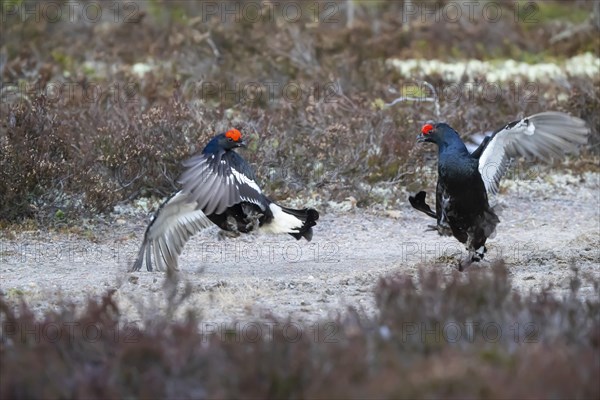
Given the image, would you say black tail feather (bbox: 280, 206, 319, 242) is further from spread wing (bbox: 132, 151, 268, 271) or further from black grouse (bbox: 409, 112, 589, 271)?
black grouse (bbox: 409, 112, 589, 271)

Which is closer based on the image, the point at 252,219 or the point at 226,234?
the point at 252,219

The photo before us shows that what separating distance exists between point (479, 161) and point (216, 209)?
198 centimetres

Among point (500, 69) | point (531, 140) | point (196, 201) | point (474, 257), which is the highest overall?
point (500, 69)

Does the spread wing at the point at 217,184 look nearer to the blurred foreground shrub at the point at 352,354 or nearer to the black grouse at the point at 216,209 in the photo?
the black grouse at the point at 216,209

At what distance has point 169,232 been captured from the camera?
7.61 metres

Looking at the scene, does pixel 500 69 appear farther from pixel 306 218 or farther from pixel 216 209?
pixel 216 209

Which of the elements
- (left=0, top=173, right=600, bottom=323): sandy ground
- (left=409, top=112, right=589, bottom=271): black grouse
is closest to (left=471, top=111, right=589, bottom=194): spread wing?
(left=409, top=112, right=589, bottom=271): black grouse

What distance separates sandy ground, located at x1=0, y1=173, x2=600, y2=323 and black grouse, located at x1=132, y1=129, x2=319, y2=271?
30cm

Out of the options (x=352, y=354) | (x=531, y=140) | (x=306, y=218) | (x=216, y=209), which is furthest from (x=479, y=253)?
(x=352, y=354)

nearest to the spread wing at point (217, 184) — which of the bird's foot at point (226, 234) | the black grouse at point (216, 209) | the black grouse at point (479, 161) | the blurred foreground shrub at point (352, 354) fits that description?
the black grouse at point (216, 209)

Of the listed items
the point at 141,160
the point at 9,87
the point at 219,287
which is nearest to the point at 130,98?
the point at 9,87

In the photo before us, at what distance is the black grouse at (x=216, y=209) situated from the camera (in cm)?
708

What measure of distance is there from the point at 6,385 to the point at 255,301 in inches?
101

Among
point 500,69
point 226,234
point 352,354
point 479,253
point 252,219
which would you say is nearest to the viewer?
point 352,354
